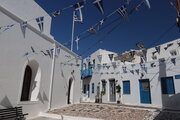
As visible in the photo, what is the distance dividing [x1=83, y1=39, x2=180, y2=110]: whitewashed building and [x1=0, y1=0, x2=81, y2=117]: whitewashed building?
6.47m

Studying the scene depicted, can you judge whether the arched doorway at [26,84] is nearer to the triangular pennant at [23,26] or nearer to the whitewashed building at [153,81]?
the triangular pennant at [23,26]

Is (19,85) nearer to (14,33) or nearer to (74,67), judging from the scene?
(14,33)

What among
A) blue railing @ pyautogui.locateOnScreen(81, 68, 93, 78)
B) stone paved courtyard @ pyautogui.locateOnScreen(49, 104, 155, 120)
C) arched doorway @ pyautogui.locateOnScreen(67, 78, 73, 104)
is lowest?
stone paved courtyard @ pyautogui.locateOnScreen(49, 104, 155, 120)

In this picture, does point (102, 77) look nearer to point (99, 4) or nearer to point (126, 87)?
point (126, 87)

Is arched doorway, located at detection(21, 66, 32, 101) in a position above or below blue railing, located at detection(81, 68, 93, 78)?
below

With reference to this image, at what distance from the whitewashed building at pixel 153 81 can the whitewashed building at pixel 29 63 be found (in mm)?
6467

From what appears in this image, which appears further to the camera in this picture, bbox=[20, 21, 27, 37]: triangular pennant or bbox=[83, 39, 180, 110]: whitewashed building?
bbox=[83, 39, 180, 110]: whitewashed building

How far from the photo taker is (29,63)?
7.75m

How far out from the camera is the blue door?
12.9m

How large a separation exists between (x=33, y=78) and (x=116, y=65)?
10627 millimetres

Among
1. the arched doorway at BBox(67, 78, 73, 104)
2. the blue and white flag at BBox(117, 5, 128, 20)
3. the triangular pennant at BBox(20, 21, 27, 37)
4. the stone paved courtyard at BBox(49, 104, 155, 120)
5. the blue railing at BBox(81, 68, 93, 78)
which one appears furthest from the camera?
the blue railing at BBox(81, 68, 93, 78)

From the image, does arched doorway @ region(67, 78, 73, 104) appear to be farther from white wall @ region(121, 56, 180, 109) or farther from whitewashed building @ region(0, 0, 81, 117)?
white wall @ region(121, 56, 180, 109)

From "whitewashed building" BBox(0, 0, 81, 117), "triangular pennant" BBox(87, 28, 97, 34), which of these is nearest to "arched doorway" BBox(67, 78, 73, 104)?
"whitewashed building" BBox(0, 0, 81, 117)

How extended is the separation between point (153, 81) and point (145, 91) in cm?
133
